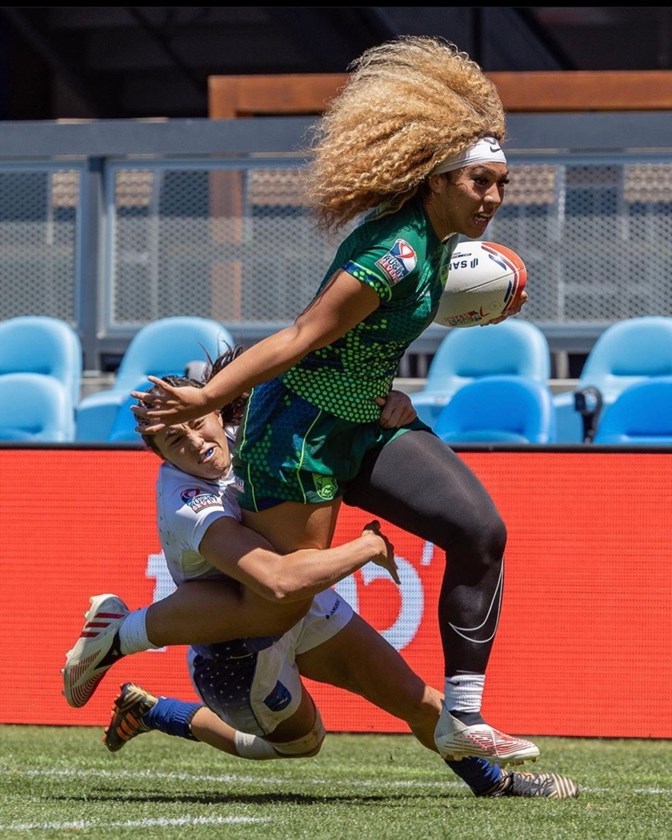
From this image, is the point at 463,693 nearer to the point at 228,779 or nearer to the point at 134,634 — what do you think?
the point at 134,634

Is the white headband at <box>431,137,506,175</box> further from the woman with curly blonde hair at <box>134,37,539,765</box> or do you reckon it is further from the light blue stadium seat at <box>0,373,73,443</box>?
the light blue stadium seat at <box>0,373,73,443</box>

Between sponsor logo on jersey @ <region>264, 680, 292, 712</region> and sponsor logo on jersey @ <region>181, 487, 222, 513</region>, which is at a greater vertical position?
sponsor logo on jersey @ <region>181, 487, 222, 513</region>

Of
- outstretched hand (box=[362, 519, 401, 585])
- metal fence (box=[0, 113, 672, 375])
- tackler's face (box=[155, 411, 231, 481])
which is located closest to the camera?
outstretched hand (box=[362, 519, 401, 585])

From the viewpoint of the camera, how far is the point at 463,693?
13.4 feet

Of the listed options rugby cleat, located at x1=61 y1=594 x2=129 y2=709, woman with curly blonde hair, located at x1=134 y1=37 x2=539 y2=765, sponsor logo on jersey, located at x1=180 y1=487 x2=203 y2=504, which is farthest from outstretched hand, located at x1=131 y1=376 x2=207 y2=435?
rugby cleat, located at x1=61 y1=594 x2=129 y2=709

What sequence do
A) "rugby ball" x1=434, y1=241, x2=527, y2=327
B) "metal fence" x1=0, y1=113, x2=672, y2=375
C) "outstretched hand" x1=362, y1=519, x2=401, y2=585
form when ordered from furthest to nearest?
1. "metal fence" x1=0, y1=113, x2=672, y2=375
2. "rugby ball" x1=434, y1=241, x2=527, y2=327
3. "outstretched hand" x1=362, y1=519, x2=401, y2=585

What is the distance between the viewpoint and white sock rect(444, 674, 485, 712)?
406cm

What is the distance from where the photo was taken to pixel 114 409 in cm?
905

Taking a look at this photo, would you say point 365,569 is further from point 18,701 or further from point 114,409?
point 114,409

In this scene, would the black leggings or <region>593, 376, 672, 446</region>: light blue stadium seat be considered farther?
<region>593, 376, 672, 446</region>: light blue stadium seat

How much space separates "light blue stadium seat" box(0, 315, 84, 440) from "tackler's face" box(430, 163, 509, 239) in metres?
5.53

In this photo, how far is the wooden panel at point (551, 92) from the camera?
471 inches

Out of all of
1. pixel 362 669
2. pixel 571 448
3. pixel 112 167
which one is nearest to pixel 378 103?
pixel 362 669

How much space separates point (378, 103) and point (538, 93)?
8.32 m
